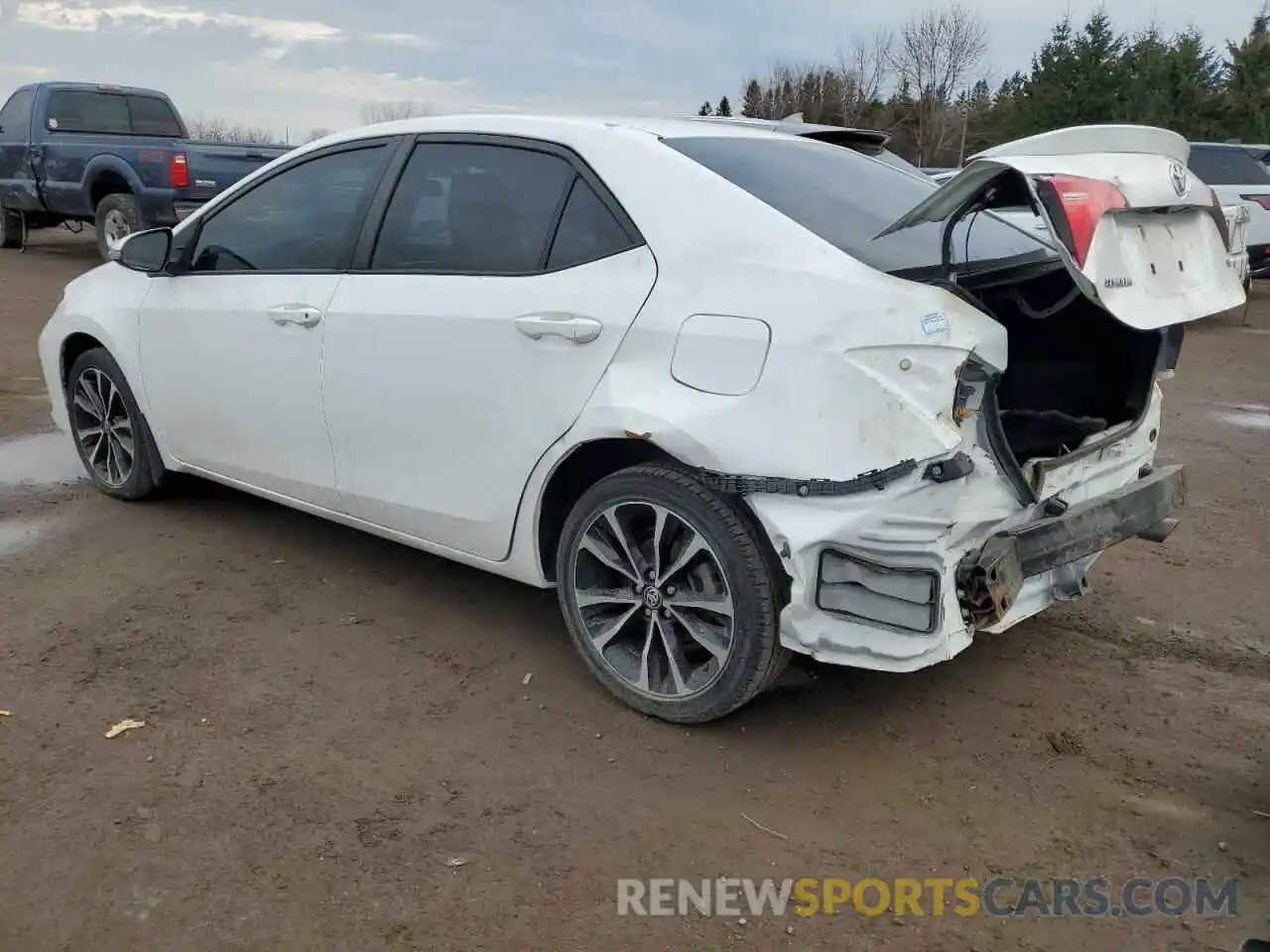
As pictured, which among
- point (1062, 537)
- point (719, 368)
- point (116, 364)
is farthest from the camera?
point (116, 364)

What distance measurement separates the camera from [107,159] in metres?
12.8

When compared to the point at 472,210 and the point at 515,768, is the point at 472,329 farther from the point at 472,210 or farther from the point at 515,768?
the point at 515,768

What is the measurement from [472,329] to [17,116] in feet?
43.7

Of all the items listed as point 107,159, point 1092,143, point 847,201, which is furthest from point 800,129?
point 107,159

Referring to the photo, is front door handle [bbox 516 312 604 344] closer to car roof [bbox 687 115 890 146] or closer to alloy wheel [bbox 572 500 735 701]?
alloy wheel [bbox 572 500 735 701]

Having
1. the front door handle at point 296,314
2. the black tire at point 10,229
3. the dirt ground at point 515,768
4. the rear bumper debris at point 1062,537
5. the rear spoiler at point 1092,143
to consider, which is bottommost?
the dirt ground at point 515,768

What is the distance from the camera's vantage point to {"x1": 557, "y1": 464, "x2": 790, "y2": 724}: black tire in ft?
9.87

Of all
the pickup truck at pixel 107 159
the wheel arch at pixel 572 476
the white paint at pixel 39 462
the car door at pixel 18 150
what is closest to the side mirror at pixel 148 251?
the white paint at pixel 39 462

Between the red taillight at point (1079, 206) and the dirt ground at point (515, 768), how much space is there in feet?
4.78

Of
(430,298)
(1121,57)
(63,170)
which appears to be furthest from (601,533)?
(1121,57)

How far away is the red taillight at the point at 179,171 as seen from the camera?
12.1 meters

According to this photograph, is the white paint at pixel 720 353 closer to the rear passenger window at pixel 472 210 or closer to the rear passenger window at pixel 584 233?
the rear passenger window at pixel 584 233

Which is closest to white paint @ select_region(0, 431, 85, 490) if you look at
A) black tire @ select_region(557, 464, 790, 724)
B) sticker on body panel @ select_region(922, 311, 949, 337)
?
black tire @ select_region(557, 464, 790, 724)

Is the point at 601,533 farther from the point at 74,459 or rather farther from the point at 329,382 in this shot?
the point at 74,459
